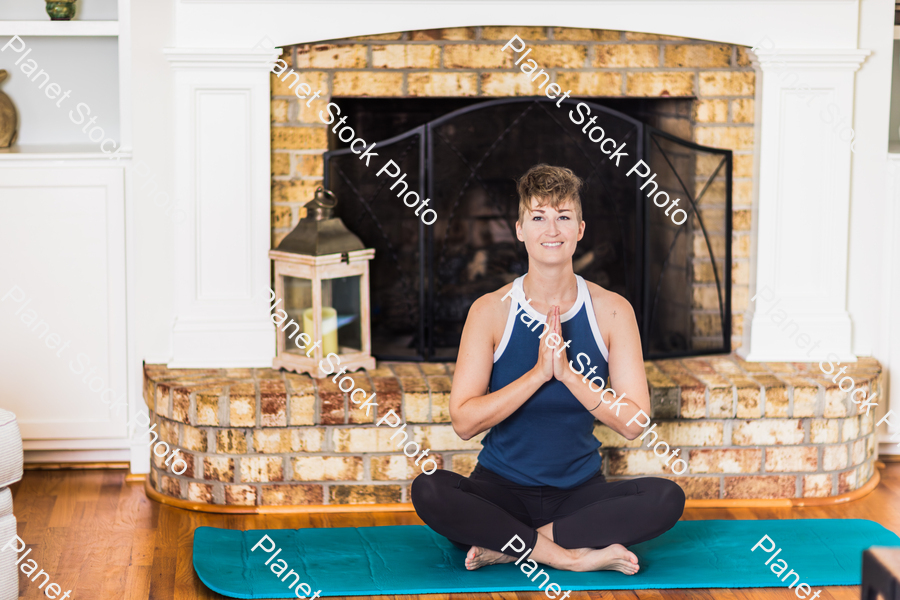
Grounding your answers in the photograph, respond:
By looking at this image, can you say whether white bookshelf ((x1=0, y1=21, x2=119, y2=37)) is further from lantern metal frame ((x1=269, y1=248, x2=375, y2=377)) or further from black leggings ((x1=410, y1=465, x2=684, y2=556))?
black leggings ((x1=410, y1=465, x2=684, y2=556))

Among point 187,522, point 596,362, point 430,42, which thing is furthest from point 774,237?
point 187,522

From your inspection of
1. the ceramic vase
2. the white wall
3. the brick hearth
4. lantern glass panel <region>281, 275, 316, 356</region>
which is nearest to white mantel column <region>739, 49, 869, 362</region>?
the white wall

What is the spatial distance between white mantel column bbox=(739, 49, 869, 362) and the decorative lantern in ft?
3.82

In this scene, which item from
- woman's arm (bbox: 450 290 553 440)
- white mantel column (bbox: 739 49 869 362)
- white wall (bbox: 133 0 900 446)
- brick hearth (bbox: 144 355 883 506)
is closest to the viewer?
woman's arm (bbox: 450 290 553 440)

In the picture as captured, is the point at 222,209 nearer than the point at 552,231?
No

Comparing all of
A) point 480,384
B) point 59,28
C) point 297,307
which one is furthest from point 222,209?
point 480,384

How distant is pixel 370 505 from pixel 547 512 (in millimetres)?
621

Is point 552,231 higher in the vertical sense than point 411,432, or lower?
higher

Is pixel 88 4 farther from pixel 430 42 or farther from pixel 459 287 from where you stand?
pixel 459 287

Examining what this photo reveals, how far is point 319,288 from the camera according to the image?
261 cm

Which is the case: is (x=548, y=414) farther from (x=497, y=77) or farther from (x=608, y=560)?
(x=497, y=77)

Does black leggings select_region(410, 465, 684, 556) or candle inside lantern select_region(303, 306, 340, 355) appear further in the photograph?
candle inside lantern select_region(303, 306, 340, 355)

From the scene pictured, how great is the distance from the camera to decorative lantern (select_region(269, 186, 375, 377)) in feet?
8.60

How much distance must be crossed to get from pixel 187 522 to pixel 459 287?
1.07m
